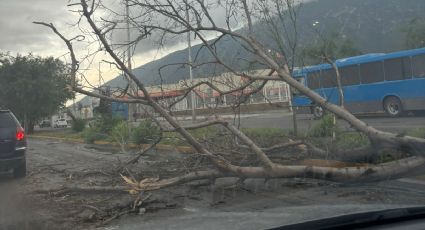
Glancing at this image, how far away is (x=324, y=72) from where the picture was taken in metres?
20.3

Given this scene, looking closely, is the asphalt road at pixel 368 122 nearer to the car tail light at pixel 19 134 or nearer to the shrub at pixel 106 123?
the car tail light at pixel 19 134

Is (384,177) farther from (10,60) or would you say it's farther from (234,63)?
(10,60)

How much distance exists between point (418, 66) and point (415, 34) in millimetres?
21582

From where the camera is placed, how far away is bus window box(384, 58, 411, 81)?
22547 mm

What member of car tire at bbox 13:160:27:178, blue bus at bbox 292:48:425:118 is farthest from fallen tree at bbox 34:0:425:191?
blue bus at bbox 292:48:425:118

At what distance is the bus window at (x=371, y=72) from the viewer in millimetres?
23984

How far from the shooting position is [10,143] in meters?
11.0

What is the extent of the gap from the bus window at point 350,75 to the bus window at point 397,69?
1711mm

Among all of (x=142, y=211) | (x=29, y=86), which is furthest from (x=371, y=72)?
(x=29, y=86)

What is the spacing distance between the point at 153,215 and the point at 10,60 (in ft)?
131

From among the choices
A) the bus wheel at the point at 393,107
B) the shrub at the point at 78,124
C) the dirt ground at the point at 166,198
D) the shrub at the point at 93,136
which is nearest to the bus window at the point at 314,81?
the bus wheel at the point at 393,107

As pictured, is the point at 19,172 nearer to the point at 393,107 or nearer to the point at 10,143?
the point at 10,143

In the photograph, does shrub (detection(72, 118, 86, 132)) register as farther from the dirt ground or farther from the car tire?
the dirt ground

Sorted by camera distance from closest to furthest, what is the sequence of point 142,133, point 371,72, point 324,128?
point 324,128 < point 142,133 < point 371,72
